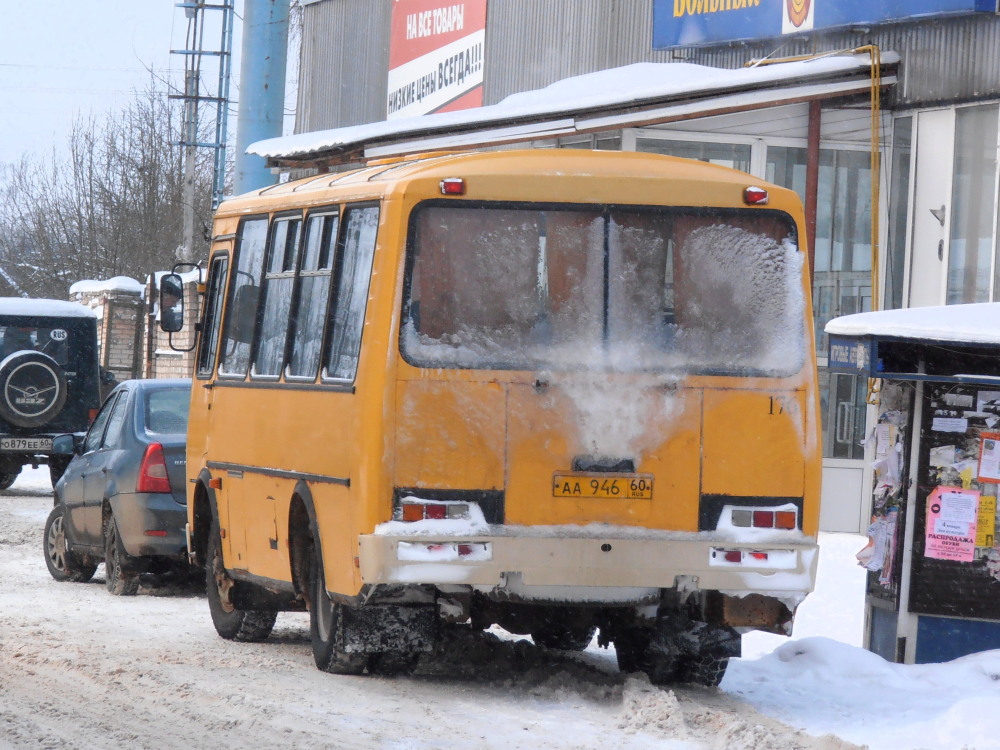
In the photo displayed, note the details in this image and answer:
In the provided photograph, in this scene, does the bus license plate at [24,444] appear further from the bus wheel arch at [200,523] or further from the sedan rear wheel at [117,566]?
the bus wheel arch at [200,523]

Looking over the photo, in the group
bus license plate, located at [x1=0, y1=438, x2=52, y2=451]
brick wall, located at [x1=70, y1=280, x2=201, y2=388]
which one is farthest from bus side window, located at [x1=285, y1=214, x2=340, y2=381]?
brick wall, located at [x1=70, y1=280, x2=201, y2=388]

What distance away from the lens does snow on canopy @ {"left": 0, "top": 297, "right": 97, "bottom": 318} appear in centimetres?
2348

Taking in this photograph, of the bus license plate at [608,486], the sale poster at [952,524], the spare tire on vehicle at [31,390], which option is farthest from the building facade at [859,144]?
the bus license plate at [608,486]

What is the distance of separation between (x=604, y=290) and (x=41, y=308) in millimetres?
16875

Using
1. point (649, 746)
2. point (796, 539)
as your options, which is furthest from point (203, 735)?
point (796, 539)

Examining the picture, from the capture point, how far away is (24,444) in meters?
22.4

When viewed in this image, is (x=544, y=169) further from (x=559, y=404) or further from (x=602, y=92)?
(x=602, y=92)

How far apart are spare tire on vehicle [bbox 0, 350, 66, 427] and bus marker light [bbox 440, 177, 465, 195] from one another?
1515 centimetres

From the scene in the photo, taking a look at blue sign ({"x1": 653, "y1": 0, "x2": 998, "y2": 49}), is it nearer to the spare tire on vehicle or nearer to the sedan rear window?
the sedan rear window

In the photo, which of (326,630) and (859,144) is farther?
(859,144)

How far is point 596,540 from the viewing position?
7.87 meters

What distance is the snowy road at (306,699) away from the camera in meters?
6.91

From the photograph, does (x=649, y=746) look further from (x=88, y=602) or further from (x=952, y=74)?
(x=952, y=74)

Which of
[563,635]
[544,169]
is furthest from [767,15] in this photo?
[544,169]
